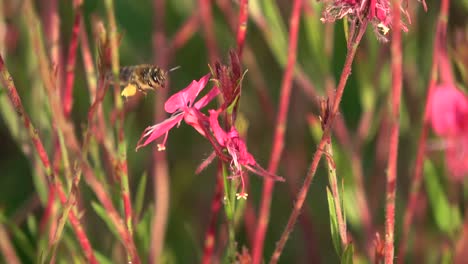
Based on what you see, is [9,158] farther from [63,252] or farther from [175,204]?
[63,252]

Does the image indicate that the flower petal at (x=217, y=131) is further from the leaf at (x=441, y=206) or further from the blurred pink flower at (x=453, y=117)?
the leaf at (x=441, y=206)

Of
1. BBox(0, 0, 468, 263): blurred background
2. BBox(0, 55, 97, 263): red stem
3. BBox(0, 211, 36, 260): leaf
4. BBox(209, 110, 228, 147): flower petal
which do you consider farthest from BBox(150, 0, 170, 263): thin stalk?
BBox(209, 110, 228, 147): flower petal

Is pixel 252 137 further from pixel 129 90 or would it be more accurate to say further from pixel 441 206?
pixel 129 90

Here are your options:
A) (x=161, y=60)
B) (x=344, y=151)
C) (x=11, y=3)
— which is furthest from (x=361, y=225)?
(x=11, y=3)

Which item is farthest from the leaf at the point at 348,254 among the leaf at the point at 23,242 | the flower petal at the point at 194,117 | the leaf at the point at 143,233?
the leaf at the point at 23,242

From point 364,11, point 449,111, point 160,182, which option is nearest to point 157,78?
point 364,11

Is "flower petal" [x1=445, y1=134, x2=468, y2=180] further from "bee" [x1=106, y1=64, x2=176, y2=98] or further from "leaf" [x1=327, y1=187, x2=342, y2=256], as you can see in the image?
"bee" [x1=106, y1=64, x2=176, y2=98]
